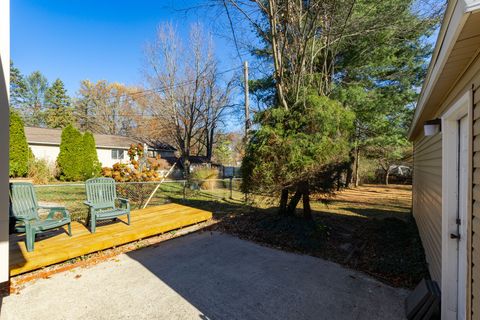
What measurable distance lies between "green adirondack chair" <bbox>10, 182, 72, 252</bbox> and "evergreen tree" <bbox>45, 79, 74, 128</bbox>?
1160 inches

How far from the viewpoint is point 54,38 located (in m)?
14.3

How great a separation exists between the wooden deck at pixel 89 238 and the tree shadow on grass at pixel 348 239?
1.23 metres

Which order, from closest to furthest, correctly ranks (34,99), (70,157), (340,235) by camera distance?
(340,235) → (70,157) → (34,99)

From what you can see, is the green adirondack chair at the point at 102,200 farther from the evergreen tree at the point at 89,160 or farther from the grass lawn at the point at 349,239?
the evergreen tree at the point at 89,160

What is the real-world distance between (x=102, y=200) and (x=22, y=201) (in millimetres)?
1309

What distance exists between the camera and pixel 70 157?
1485 centimetres

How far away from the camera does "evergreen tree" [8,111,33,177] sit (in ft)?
37.7

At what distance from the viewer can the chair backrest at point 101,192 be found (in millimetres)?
4735

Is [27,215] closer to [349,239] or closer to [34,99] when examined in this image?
[349,239]

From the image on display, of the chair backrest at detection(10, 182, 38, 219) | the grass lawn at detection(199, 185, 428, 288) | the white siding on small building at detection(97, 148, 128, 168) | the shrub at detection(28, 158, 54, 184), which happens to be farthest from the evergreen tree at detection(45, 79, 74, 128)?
the grass lawn at detection(199, 185, 428, 288)

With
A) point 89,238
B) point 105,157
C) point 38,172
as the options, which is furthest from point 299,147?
Answer: point 105,157

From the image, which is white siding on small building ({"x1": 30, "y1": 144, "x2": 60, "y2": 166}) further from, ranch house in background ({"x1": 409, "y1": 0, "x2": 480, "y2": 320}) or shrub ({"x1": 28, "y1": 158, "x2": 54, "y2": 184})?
ranch house in background ({"x1": 409, "y1": 0, "x2": 480, "y2": 320})

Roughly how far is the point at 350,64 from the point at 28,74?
3723cm

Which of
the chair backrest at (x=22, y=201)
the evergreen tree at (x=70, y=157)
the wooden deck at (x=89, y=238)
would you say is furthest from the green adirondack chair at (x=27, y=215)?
the evergreen tree at (x=70, y=157)
